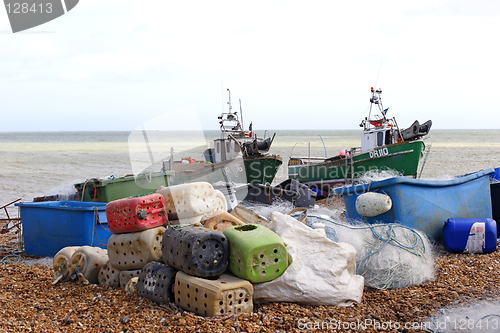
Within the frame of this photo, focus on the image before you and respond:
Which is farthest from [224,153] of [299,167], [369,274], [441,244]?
[369,274]

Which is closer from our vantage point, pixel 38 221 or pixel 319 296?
pixel 319 296

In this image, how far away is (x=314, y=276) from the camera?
12.3 feet

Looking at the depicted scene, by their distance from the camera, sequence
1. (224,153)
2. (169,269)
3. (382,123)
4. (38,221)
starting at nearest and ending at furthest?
(169,269), (38,221), (382,123), (224,153)

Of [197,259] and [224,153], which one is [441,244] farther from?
[224,153]

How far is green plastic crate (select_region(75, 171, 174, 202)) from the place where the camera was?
330 inches

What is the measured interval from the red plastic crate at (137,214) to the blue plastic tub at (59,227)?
5.15ft

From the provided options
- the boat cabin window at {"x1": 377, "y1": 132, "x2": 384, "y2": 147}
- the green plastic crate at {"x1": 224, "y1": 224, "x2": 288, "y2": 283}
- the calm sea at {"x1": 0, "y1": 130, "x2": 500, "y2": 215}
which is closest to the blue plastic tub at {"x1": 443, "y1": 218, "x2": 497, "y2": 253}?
the calm sea at {"x1": 0, "y1": 130, "x2": 500, "y2": 215}

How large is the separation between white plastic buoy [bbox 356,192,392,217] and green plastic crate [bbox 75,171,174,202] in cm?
482

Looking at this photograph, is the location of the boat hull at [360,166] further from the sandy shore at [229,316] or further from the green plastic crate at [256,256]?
the green plastic crate at [256,256]

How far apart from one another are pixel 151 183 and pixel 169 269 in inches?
211

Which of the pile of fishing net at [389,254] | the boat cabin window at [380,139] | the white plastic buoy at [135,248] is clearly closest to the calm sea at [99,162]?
the boat cabin window at [380,139]

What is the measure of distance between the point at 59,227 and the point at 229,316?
3958 mm

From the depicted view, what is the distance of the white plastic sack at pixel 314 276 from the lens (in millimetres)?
3611

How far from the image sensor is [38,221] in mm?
6289
